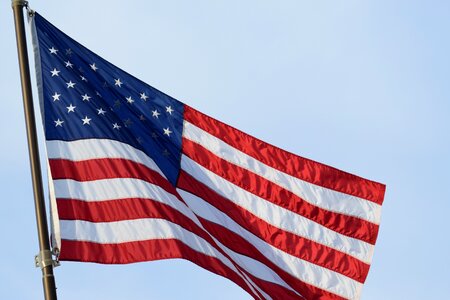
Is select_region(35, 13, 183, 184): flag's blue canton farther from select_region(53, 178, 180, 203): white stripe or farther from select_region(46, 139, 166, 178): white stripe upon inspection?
select_region(53, 178, 180, 203): white stripe

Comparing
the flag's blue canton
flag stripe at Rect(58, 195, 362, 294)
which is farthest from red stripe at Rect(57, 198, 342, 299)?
the flag's blue canton

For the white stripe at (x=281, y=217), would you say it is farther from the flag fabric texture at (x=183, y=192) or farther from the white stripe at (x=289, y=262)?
the white stripe at (x=289, y=262)

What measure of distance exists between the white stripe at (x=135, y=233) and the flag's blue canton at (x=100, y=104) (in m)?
1.08

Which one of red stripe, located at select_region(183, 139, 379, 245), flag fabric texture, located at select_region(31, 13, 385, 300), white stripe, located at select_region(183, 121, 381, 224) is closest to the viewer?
flag fabric texture, located at select_region(31, 13, 385, 300)

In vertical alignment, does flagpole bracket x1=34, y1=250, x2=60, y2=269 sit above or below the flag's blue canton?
below

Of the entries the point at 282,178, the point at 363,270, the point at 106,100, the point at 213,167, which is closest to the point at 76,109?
the point at 106,100

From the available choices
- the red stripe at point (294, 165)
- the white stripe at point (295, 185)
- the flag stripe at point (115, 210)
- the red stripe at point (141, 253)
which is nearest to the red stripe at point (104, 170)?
the flag stripe at point (115, 210)

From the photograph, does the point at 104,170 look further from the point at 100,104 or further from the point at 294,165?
the point at 294,165

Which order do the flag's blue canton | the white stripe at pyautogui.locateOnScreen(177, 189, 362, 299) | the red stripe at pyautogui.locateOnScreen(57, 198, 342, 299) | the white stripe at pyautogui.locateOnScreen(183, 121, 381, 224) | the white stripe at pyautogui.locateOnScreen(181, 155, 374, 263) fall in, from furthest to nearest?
the white stripe at pyautogui.locateOnScreen(183, 121, 381, 224)
the white stripe at pyautogui.locateOnScreen(181, 155, 374, 263)
the white stripe at pyautogui.locateOnScreen(177, 189, 362, 299)
the flag's blue canton
the red stripe at pyautogui.locateOnScreen(57, 198, 342, 299)

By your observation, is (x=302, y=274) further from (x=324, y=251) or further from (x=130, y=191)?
(x=130, y=191)

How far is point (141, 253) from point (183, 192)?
57.4 inches

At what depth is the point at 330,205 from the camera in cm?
1688

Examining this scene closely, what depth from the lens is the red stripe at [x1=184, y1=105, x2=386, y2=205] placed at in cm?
1659

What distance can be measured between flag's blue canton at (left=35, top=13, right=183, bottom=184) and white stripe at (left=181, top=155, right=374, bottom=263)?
56 cm
